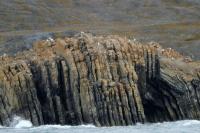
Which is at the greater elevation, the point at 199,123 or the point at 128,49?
the point at 128,49

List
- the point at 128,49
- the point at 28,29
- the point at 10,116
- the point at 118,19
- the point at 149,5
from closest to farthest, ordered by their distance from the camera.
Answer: the point at 10,116
the point at 128,49
the point at 28,29
the point at 118,19
the point at 149,5

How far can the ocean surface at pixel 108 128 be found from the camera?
190ft

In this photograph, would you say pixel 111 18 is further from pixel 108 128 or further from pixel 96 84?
pixel 108 128

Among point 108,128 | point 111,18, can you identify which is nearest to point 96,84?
point 108,128

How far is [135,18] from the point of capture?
130 m

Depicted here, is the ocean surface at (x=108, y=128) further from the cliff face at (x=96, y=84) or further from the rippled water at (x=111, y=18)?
the rippled water at (x=111, y=18)

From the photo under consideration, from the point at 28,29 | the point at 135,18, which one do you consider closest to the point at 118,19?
the point at 135,18

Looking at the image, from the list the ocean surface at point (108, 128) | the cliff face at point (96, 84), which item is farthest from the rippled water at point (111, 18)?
the ocean surface at point (108, 128)

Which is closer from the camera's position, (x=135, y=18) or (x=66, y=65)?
(x=66, y=65)

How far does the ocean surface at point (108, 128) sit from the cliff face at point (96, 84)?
29.9 inches

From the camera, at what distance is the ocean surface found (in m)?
58.0

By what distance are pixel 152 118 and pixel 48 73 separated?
8798 mm

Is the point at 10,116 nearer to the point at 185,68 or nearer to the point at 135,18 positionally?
the point at 185,68

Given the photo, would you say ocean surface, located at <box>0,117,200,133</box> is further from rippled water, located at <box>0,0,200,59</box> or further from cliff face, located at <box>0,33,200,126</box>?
rippled water, located at <box>0,0,200,59</box>
